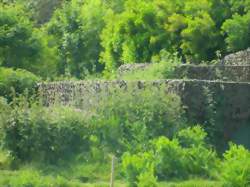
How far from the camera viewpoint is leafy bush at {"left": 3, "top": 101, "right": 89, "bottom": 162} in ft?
52.1

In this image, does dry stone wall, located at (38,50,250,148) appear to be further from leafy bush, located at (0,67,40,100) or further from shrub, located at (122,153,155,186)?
leafy bush, located at (0,67,40,100)

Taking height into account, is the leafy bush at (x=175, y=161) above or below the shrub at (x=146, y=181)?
above

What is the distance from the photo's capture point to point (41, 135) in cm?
1583

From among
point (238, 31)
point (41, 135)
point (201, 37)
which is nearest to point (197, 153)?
point (41, 135)

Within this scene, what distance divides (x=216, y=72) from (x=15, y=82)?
6.48 metres

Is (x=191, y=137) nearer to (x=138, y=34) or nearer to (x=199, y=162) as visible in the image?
(x=199, y=162)

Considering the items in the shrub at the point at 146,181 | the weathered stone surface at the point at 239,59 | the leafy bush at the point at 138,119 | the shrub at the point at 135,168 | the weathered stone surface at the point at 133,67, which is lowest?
the shrub at the point at 146,181

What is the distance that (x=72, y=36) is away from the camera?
4253 cm

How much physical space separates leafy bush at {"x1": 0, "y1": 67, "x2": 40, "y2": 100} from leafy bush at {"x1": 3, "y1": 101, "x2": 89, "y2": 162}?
19.4 feet

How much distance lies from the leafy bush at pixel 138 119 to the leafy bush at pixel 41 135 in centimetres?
64

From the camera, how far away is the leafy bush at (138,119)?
15.9m

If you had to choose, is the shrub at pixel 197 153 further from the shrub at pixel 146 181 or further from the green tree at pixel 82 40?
the green tree at pixel 82 40

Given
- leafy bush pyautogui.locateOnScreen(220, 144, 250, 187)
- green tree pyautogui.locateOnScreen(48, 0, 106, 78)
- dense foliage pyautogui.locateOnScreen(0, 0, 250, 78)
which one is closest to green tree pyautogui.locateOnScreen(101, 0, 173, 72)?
dense foliage pyautogui.locateOnScreen(0, 0, 250, 78)

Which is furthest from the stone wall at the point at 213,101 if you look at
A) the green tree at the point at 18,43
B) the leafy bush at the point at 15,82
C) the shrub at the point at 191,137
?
the green tree at the point at 18,43
